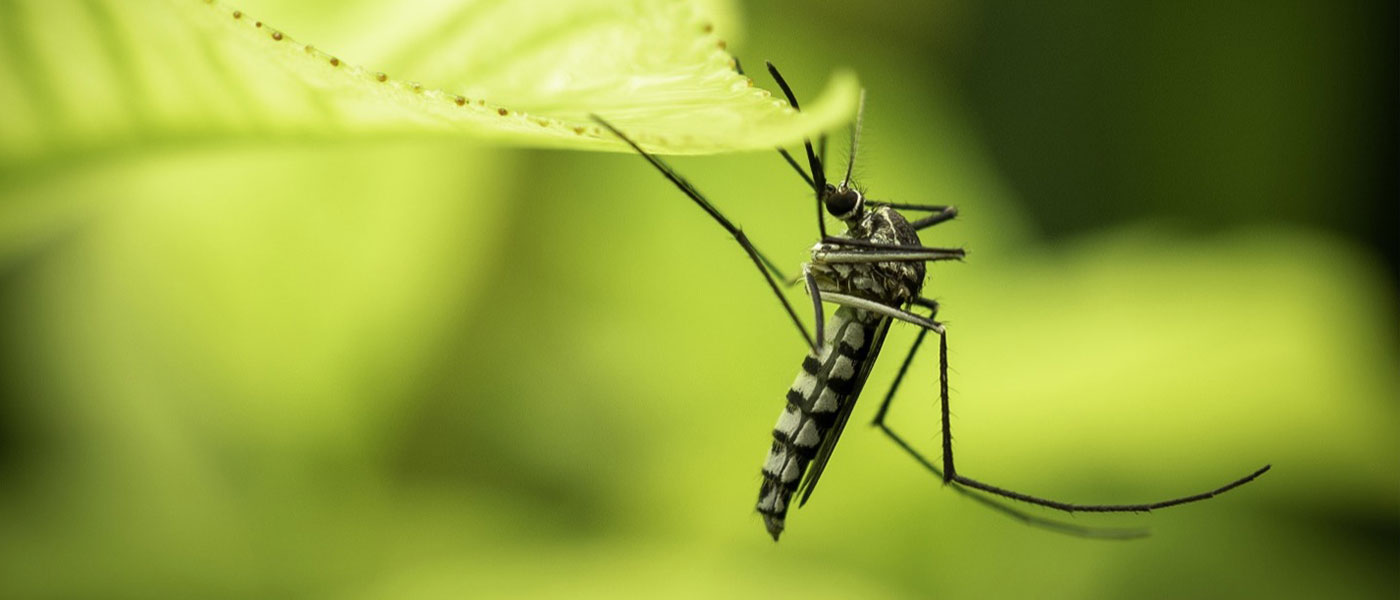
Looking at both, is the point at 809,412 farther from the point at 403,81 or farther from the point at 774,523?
the point at 403,81

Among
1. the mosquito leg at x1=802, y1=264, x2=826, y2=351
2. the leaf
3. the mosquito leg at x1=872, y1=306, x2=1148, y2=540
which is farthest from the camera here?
the mosquito leg at x1=872, y1=306, x2=1148, y2=540

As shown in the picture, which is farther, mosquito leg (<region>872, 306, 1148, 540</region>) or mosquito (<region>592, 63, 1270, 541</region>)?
mosquito leg (<region>872, 306, 1148, 540</region>)

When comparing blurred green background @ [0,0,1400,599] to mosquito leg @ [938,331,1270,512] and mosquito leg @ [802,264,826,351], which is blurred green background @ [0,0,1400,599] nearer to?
mosquito leg @ [938,331,1270,512]

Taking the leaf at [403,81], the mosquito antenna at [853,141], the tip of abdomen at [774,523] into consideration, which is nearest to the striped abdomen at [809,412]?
the tip of abdomen at [774,523]

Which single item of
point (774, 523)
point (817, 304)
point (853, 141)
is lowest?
point (774, 523)

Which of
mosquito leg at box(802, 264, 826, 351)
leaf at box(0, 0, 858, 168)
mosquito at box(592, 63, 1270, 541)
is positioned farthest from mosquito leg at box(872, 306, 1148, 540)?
leaf at box(0, 0, 858, 168)

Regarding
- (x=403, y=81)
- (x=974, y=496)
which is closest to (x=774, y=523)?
(x=974, y=496)
